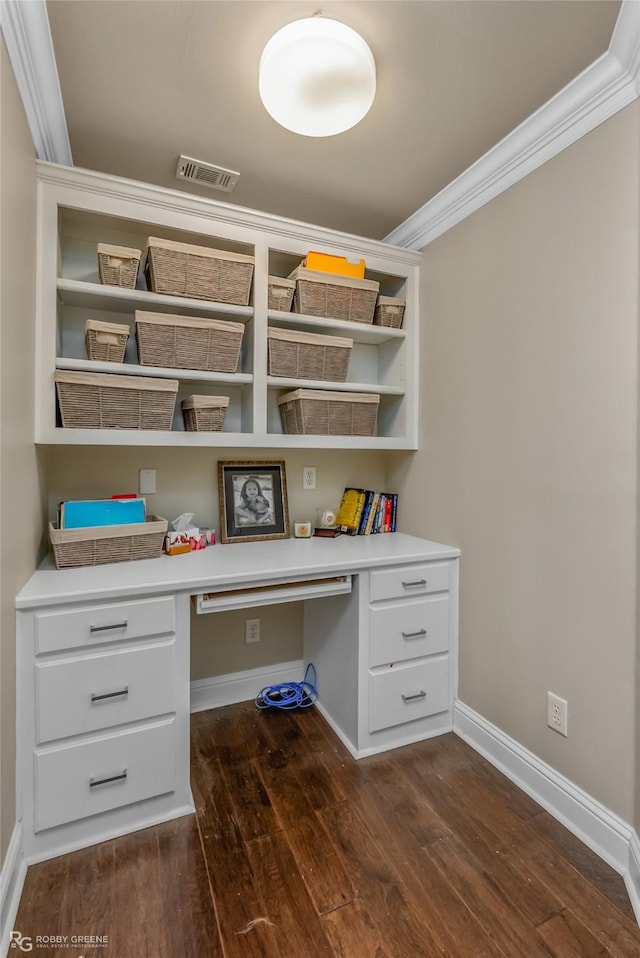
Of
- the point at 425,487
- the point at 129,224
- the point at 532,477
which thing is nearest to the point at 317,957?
the point at 532,477

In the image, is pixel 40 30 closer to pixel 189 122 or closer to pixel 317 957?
pixel 189 122

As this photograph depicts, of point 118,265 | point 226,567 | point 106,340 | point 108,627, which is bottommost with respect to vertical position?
point 108,627

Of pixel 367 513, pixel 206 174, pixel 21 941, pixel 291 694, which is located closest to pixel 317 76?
pixel 206 174

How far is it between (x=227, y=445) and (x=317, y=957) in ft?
5.33

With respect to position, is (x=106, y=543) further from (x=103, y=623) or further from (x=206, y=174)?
(x=206, y=174)

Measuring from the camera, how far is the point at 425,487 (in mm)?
2406

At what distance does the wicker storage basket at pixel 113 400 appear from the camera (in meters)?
1.73

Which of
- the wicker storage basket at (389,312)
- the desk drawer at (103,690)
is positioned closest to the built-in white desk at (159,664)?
the desk drawer at (103,690)

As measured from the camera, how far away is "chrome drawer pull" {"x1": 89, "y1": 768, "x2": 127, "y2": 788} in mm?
1508

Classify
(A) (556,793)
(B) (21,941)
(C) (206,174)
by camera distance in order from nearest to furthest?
1. (B) (21,941)
2. (A) (556,793)
3. (C) (206,174)

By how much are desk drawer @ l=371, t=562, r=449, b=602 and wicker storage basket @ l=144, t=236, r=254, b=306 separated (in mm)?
1309

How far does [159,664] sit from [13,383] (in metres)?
0.99

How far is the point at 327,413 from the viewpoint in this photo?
2219 mm

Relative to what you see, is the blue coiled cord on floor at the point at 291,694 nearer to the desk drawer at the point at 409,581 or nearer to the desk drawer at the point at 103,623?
the desk drawer at the point at 409,581
